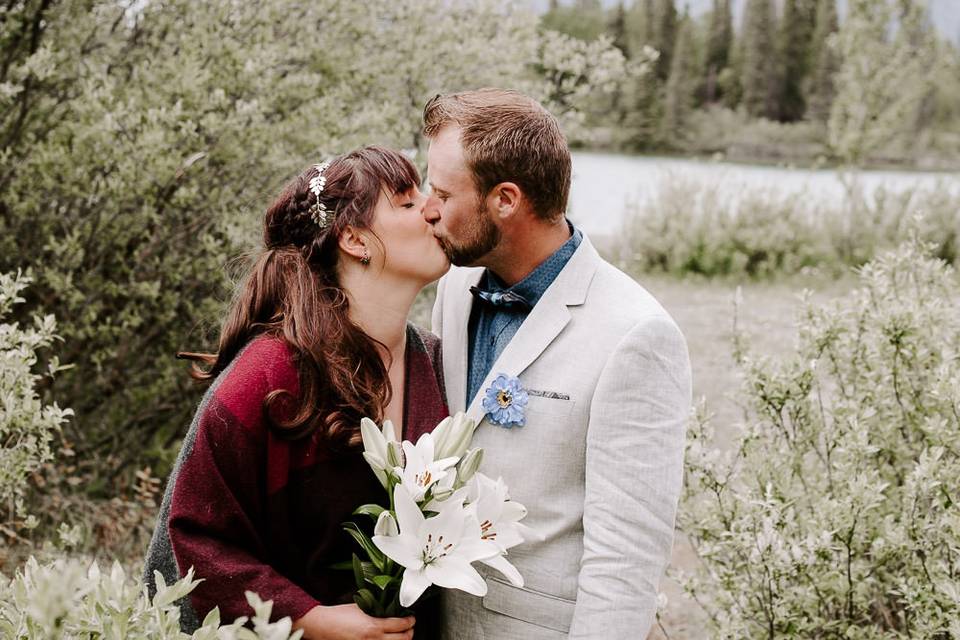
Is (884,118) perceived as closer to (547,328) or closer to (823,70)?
(823,70)

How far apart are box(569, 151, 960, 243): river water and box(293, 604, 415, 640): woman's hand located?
10.9m

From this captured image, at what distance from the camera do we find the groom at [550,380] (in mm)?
1974

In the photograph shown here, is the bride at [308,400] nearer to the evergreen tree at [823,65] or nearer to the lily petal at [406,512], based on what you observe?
the lily petal at [406,512]

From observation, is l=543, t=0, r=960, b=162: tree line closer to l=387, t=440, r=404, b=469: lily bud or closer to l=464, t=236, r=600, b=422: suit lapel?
l=464, t=236, r=600, b=422: suit lapel

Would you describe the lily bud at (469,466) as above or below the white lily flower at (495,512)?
above

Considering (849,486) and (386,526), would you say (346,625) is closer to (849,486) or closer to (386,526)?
(386,526)

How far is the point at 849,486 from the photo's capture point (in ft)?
9.11

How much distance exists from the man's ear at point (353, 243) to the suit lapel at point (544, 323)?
0.45 metres

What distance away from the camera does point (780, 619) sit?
9.06ft

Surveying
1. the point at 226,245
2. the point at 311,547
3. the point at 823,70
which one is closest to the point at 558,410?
the point at 311,547

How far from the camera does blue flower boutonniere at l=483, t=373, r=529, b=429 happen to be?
2.11 meters

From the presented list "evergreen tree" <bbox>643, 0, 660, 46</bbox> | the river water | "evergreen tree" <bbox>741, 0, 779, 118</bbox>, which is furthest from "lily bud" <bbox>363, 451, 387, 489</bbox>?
"evergreen tree" <bbox>741, 0, 779, 118</bbox>

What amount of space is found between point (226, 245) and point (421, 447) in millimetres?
3033

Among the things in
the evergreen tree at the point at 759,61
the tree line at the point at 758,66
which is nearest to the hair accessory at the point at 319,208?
the tree line at the point at 758,66
